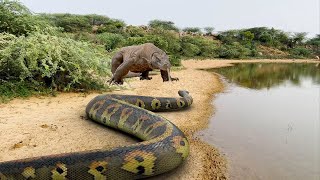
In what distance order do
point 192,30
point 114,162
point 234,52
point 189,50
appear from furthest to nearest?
point 192,30 < point 234,52 < point 189,50 < point 114,162

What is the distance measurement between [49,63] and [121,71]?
224 centimetres

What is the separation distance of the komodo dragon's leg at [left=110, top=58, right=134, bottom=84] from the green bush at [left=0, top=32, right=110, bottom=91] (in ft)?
1.49

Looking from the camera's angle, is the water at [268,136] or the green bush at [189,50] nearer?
the water at [268,136]

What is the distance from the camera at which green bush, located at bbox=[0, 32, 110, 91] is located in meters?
8.89

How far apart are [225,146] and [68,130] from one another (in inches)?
102

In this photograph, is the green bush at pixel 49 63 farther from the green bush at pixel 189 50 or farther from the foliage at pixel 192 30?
the foliage at pixel 192 30

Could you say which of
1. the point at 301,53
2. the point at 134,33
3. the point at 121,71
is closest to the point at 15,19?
the point at 121,71

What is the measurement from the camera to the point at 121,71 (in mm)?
10453

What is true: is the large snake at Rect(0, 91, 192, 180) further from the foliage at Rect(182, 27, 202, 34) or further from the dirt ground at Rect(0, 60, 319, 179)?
the foliage at Rect(182, 27, 202, 34)

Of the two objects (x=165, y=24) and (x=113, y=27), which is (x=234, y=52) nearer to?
(x=113, y=27)

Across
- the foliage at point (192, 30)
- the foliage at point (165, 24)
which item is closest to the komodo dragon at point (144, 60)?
the foliage at point (165, 24)

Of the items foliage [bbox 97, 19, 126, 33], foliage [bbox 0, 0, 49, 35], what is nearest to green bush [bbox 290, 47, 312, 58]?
foliage [bbox 97, 19, 126, 33]

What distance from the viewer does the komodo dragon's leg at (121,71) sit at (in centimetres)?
1021

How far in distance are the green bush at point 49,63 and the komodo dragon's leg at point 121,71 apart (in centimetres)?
45
